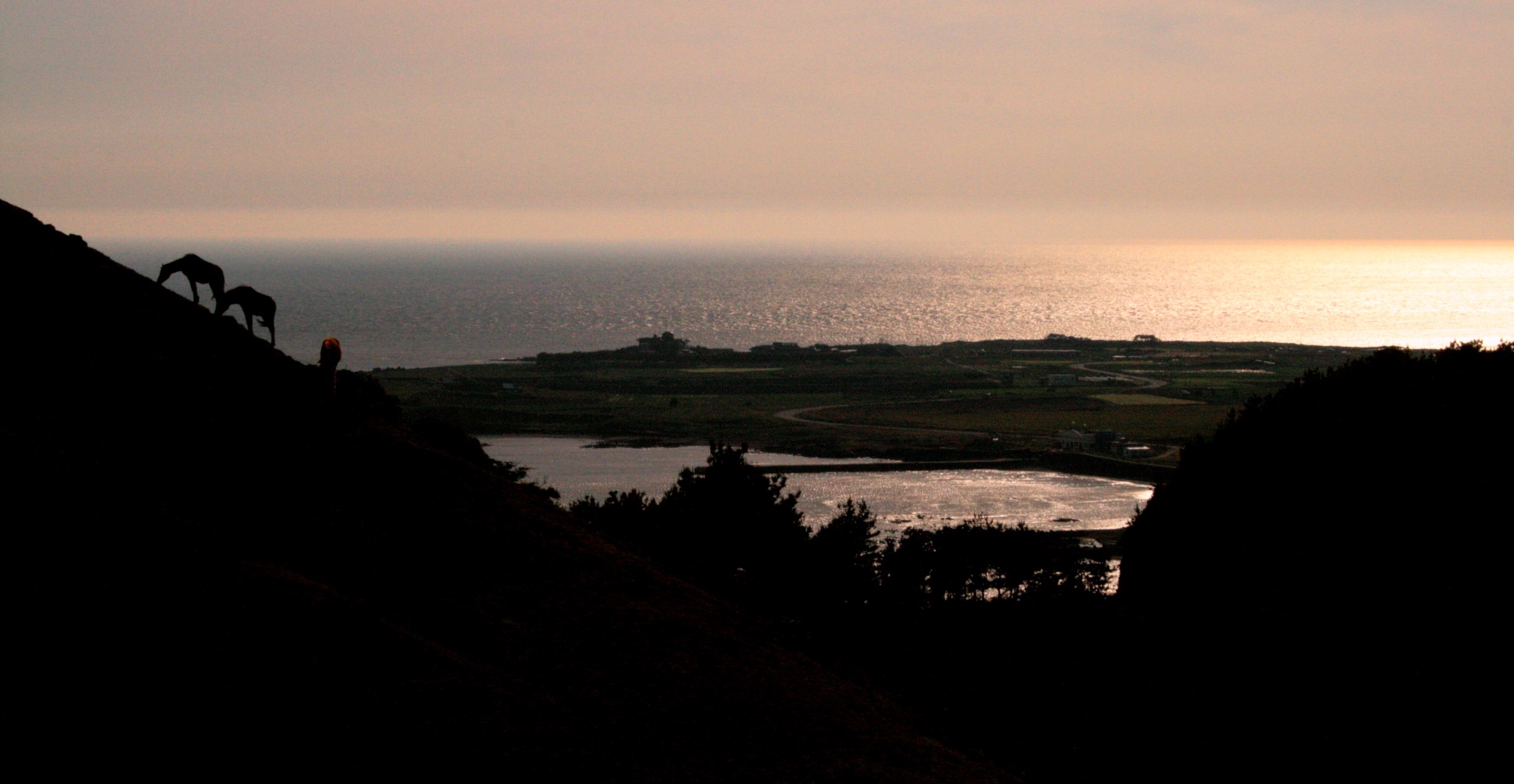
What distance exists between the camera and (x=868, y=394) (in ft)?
397

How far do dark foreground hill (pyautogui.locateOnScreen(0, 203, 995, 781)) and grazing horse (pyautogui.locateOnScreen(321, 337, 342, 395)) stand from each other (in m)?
0.51

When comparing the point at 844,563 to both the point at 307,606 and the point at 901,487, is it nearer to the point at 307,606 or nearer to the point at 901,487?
the point at 307,606

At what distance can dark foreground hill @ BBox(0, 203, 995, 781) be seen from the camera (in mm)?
11047

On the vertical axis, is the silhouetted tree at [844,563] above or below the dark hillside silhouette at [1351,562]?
below

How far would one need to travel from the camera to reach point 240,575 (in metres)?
13.0

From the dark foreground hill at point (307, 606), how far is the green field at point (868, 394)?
66.3 metres

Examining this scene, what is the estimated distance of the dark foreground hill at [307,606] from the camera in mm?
11047

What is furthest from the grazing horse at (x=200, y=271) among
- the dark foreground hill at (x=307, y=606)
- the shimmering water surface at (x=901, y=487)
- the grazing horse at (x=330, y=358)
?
the shimmering water surface at (x=901, y=487)

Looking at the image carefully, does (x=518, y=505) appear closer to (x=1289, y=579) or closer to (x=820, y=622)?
(x=820, y=622)

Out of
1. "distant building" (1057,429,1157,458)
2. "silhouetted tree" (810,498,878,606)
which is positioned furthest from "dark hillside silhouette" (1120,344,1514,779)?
"distant building" (1057,429,1157,458)

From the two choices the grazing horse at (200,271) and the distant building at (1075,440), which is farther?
the distant building at (1075,440)

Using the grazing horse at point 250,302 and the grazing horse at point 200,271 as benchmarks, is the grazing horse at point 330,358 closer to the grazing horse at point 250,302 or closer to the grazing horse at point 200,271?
the grazing horse at point 250,302

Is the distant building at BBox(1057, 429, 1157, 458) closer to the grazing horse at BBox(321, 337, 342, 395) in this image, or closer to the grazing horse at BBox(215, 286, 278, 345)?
the grazing horse at BBox(321, 337, 342, 395)

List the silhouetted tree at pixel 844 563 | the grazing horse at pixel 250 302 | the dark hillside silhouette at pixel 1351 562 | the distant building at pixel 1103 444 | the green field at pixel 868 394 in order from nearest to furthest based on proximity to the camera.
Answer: the dark hillside silhouette at pixel 1351 562 < the grazing horse at pixel 250 302 < the silhouetted tree at pixel 844 563 < the distant building at pixel 1103 444 < the green field at pixel 868 394
